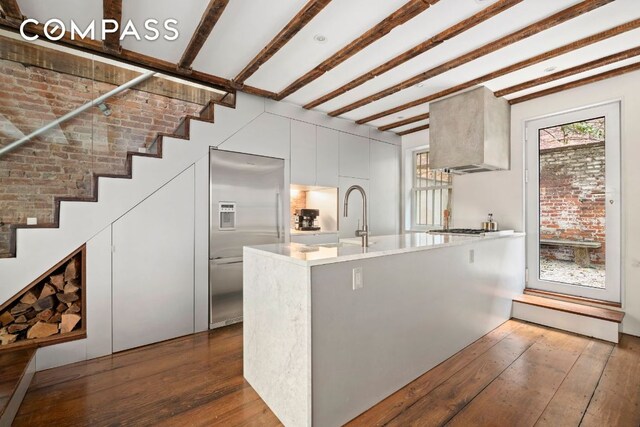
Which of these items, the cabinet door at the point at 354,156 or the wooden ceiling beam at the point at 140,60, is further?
the cabinet door at the point at 354,156

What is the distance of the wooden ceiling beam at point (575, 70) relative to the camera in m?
2.70

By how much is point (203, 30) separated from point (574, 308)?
14.0ft

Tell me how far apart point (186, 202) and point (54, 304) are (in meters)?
1.32

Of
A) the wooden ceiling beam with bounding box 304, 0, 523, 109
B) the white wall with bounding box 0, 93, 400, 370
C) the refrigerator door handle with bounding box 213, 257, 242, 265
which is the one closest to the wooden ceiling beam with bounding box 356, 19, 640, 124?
the wooden ceiling beam with bounding box 304, 0, 523, 109

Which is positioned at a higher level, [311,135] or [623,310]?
[311,135]

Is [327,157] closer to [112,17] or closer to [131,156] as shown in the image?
[131,156]

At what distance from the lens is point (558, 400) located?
1.98 metres

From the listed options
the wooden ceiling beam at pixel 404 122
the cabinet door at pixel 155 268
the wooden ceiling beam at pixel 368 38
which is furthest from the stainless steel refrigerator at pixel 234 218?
the wooden ceiling beam at pixel 404 122

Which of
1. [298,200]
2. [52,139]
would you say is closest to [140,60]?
[52,139]

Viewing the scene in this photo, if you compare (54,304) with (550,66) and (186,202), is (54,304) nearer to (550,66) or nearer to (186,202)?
(186,202)

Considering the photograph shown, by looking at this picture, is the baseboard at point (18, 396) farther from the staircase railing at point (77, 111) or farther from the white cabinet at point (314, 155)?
the white cabinet at point (314, 155)

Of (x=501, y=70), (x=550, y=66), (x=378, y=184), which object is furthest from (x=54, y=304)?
(x=550, y=66)

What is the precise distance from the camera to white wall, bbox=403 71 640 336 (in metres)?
2.99

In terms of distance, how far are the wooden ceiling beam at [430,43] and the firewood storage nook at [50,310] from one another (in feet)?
9.65
